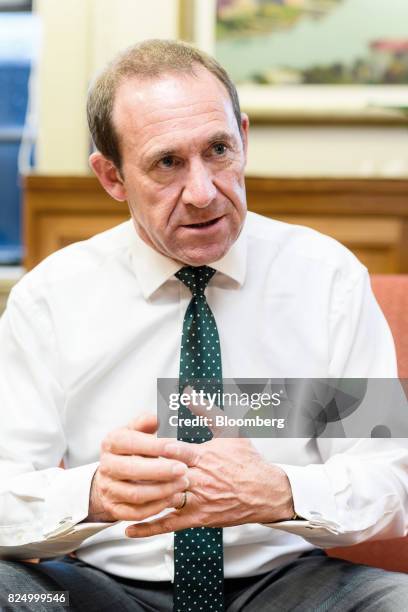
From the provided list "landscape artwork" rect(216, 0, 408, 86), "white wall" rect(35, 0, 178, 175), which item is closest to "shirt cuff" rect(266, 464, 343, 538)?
"landscape artwork" rect(216, 0, 408, 86)

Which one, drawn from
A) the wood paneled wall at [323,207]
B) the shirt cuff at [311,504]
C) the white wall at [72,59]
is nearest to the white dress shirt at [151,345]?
the shirt cuff at [311,504]

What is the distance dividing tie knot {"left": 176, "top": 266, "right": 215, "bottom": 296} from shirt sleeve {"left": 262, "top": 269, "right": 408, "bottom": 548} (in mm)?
213

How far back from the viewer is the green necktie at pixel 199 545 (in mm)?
1218

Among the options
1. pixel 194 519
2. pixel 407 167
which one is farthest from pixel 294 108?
pixel 194 519

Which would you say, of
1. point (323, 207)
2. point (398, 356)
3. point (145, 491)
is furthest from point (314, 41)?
point (145, 491)

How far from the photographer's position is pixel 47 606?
118 centimetres

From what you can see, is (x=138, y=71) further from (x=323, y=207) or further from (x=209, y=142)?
(x=323, y=207)

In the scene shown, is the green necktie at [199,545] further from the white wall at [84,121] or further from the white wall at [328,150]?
the white wall at [328,150]

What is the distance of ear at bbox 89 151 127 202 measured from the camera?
57.4 inches

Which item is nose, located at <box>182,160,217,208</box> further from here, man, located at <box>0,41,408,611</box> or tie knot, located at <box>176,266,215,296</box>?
tie knot, located at <box>176,266,215,296</box>

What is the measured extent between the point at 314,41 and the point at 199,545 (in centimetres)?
192

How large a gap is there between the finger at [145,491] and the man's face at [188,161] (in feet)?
1.24

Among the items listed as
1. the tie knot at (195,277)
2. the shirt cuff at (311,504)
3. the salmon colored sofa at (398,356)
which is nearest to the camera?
the shirt cuff at (311,504)

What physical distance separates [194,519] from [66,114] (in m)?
2.10
